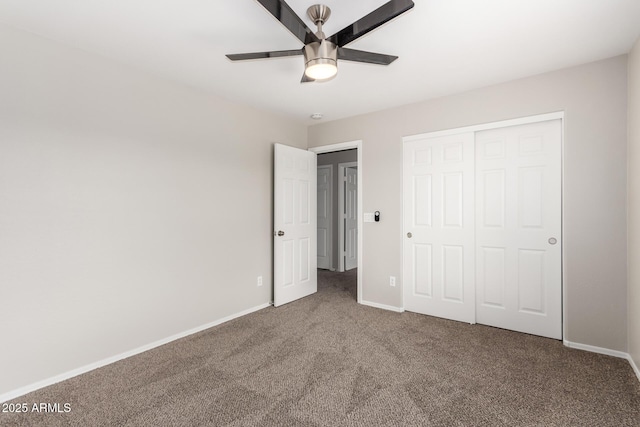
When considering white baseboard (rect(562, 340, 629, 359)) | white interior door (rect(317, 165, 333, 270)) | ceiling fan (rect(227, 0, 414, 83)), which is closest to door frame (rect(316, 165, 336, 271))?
white interior door (rect(317, 165, 333, 270))

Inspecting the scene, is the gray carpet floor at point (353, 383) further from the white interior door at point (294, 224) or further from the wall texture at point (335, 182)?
the wall texture at point (335, 182)

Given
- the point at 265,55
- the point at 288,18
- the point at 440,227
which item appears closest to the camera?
the point at 288,18

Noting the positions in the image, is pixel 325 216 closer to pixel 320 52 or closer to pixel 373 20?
pixel 320 52

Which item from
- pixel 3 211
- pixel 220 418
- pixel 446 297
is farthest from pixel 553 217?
pixel 3 211

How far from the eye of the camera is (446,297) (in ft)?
11.1

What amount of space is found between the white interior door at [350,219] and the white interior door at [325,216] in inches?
11.3

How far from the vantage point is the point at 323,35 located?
5.93 ft

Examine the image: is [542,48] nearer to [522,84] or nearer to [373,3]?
[522,84]

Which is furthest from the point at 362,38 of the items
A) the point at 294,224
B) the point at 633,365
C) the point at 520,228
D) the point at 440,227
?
the point at 633,365

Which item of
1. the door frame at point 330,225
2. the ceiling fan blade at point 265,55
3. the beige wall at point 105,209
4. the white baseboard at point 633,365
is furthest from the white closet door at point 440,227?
the door frame at point 330,225

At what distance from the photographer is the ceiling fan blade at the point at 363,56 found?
1888 mm

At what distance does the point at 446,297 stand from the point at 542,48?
7.84 ft

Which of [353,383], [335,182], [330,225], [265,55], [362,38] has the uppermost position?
[362,38]

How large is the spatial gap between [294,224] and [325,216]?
83.8 inches
